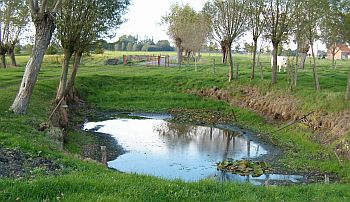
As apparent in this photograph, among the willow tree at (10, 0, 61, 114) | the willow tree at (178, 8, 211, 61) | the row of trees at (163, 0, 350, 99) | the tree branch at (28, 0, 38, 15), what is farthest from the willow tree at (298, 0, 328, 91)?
the willow tree at (178, 8, 211, 61)

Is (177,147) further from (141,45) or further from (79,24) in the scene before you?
(141,45)

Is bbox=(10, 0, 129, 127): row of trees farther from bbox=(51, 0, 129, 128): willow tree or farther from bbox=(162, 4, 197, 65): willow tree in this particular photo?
bbox=(162, 4, 197, 65): willow tree

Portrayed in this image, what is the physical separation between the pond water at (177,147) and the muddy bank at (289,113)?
346 cm

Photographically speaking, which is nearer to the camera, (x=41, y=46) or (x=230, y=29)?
(x=41, y=46)

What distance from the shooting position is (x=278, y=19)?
36719 millimetres

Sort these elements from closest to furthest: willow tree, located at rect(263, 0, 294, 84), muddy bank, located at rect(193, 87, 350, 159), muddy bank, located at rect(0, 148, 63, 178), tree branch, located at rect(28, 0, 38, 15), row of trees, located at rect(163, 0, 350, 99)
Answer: muddy bank, located at rect(0, 148, 63, 178) → tree branch, located at rect(28, 0, 38, 15) → muddy bank, located at rect(193, 87, 350, 159) → row of trees, located at rect(163, 0, 350, 99) → willow tree, located at rect(263, 0, 294, 84)

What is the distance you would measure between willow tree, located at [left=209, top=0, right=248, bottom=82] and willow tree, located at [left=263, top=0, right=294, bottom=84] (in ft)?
16.9

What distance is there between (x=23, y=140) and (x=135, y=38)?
172 metres

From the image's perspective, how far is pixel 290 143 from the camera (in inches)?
1093

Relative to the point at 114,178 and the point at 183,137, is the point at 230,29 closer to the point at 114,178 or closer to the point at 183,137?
the point at 183,137

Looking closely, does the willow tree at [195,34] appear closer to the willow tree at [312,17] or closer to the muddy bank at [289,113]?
the muddy bank at [289,113]

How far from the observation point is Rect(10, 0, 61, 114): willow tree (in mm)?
21344

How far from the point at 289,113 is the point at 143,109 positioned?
52.8ft

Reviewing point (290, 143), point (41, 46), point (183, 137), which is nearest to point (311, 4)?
point (290, 143)
